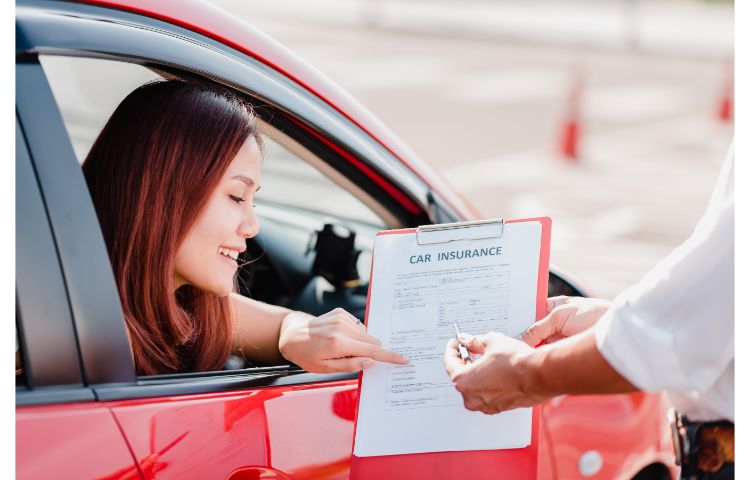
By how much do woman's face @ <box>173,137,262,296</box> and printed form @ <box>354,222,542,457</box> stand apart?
1.13 ft

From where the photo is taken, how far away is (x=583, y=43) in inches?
680

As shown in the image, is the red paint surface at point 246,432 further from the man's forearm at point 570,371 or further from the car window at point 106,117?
the car window at point 106,117

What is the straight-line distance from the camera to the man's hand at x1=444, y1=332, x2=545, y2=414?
6.61ft

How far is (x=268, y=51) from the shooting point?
2.41 metres

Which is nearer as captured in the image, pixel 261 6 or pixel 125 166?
pixel 125 166

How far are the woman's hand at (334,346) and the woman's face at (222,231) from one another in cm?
22

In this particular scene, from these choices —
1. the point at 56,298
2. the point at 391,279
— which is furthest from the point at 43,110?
the point at 391,279

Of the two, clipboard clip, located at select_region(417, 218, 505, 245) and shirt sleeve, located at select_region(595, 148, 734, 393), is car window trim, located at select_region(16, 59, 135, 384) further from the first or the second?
shirt sleeve, located at select_region(595, 148, 734, 393)

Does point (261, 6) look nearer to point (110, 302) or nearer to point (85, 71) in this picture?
point (85, 71)

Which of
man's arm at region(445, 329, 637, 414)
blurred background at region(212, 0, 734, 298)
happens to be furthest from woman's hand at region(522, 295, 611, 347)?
blurred background at region(212, 0, 734, 298)

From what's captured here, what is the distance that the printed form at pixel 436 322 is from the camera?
2172 millimetres

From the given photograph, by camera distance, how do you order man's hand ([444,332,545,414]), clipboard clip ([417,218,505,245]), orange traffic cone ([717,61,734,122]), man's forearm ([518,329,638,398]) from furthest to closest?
orange traffic cone ([717,61,734,122])
clipboard clip ([417,218,505,245])
man's hand ([444,332,545,414])
man's forearm ([518,329,638,398])

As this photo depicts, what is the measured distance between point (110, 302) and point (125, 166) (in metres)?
0.45

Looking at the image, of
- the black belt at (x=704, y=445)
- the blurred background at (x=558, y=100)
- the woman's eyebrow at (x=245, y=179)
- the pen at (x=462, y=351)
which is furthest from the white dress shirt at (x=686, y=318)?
the blurred background at (x=558, y=100)
